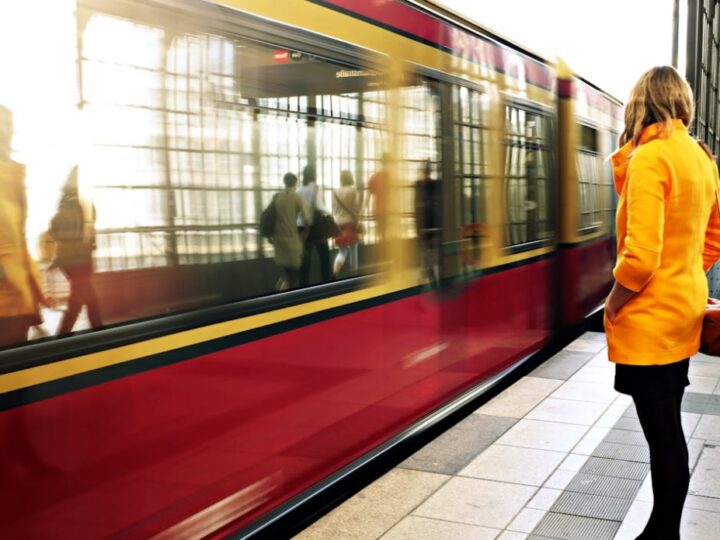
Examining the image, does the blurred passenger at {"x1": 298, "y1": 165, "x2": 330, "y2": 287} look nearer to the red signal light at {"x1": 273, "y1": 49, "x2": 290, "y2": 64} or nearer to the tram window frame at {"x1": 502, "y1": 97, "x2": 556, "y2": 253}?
the red signal light at {"x1": 273, "y1": 49, "x2": 290, "y2": 64}

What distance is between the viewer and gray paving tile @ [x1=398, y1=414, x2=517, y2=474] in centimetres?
534

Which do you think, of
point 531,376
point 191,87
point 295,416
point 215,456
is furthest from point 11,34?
point 531,376

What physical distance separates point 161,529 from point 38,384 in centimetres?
81

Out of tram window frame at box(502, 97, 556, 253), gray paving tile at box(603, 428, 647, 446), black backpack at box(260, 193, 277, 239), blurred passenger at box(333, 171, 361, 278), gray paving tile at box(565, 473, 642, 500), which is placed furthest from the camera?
tram window frame at box(502, 97, 556, 253)

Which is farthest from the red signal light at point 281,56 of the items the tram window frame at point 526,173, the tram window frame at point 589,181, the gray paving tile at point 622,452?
the tram window frame at point 589,181

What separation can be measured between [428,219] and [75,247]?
3039mm

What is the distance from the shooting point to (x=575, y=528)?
14.0 feet

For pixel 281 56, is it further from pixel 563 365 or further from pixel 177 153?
pixel 563 365

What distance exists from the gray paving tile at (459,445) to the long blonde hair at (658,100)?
2.42 metres

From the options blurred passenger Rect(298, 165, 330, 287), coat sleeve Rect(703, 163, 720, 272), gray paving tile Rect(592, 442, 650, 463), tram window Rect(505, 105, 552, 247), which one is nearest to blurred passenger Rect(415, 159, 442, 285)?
blurred passenger Rect(298, 165, 330, 287)

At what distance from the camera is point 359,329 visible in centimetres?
479

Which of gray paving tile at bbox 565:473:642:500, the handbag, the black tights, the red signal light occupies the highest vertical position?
the red signal light

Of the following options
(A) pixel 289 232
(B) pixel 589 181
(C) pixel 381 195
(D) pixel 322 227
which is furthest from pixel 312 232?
(B) pixel 589 181

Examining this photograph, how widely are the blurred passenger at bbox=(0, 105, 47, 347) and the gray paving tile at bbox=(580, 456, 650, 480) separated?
3.30m
